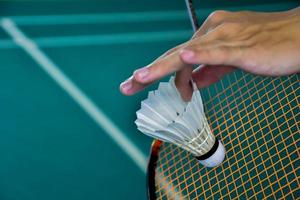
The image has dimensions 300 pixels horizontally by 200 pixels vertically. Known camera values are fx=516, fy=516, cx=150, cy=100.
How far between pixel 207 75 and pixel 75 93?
1.55 m

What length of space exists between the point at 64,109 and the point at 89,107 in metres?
0.11

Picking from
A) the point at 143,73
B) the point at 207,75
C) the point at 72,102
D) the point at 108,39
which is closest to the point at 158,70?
the point at 143,73

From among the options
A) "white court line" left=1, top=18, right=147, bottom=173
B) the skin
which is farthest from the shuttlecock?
"white court line" left=1, top=18, right=147, bottom=173

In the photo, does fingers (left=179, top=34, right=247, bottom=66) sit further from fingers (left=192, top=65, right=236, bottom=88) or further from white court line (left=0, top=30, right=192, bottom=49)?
white court line (left=0, top=30, right=192, bottom=49)

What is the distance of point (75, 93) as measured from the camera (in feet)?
7.55

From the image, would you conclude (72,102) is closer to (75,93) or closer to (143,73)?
(75,93)

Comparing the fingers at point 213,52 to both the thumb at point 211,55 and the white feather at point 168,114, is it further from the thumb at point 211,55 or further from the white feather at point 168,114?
the white feather at point 168,114

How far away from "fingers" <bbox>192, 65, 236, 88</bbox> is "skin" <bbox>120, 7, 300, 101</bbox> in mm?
127

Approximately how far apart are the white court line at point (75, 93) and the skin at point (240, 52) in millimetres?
1604

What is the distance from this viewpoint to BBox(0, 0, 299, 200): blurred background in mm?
2191

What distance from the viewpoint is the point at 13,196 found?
2145mm

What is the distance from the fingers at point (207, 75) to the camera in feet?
2.64

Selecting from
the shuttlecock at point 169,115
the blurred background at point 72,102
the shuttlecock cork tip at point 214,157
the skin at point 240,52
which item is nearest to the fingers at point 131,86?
the skin at point 240,52

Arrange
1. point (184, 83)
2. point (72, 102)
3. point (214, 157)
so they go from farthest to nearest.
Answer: point (72, 102)
point (214, 157)
point (184, 83)
